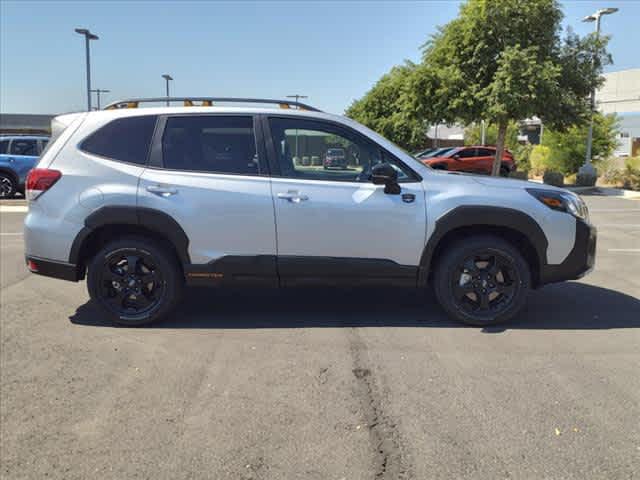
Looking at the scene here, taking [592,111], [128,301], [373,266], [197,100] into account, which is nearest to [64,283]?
[128,301]

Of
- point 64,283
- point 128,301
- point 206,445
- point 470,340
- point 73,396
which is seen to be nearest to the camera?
point 206,445

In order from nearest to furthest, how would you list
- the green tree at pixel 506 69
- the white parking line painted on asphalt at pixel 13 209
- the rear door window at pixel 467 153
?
the white parking line painted on asphalt at pixel 13 209 → the green tree at pixel 506 69 → the rear door window at pixel 467 153

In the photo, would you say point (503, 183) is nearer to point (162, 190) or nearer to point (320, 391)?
point (320, 391)

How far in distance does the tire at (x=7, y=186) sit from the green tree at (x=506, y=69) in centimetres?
1417

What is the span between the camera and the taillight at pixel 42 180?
15.0 ft

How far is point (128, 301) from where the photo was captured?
473 centimetres

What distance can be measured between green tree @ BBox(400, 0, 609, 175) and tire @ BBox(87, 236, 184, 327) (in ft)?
55.1

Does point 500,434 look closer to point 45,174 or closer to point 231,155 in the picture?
point 231,155

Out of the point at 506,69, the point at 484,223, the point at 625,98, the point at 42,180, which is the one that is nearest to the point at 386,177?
the point at 484,223

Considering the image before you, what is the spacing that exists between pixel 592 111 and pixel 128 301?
68.8 ft

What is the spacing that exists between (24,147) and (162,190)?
520 inches

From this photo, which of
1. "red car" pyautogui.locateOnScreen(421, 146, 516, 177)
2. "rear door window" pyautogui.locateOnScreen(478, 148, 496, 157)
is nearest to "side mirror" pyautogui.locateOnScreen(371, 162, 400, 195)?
"red car" pyautogui.locateOnScreen(421, 146, 516, 177)

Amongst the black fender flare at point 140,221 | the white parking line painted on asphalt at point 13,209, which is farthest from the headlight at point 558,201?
the white parking line painted on asphalt at point 13,209

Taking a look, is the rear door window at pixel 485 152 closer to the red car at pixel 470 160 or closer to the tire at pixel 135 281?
the red car at pixel 470 160
